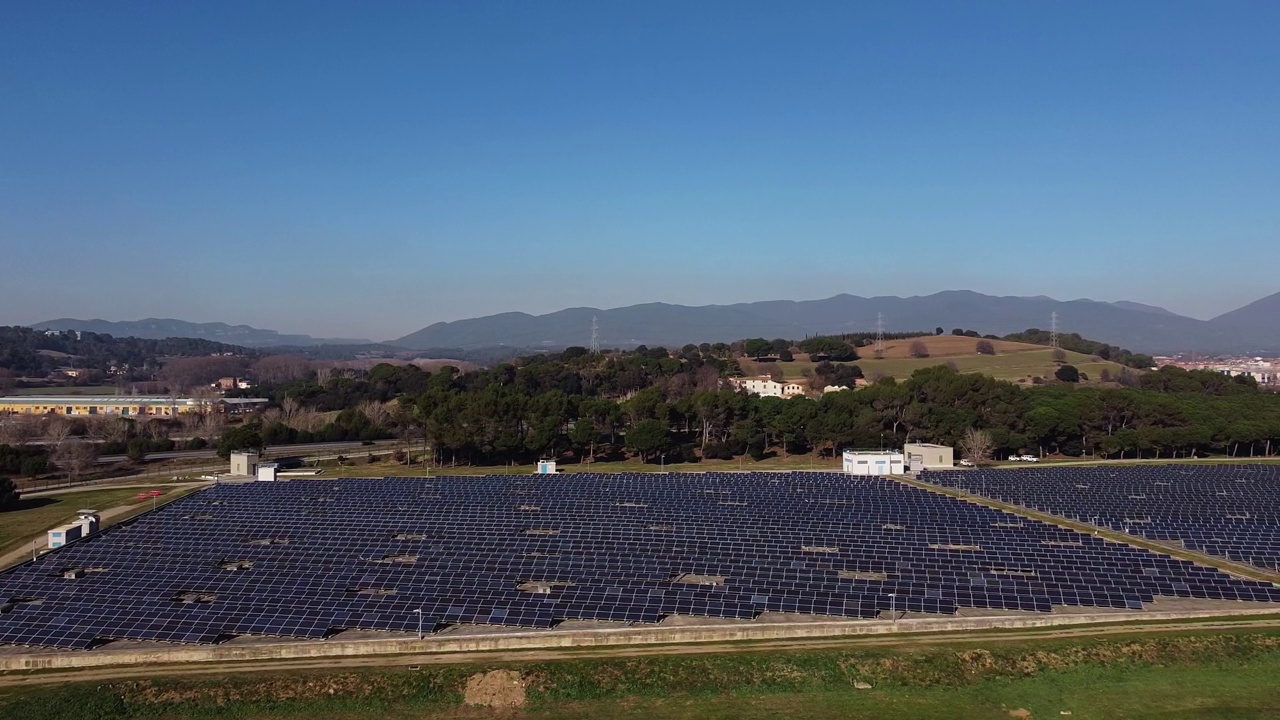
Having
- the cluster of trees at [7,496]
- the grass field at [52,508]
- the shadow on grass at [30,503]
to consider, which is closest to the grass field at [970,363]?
the grass field at [52,508]

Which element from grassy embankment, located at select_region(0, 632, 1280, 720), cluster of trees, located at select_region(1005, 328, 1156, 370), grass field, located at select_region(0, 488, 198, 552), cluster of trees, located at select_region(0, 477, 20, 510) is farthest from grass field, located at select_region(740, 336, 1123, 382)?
grassy embankment, located at select_region(0, 632, 1280, 720)

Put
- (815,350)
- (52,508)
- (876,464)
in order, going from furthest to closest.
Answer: (815,350), (876,464), (52,508)

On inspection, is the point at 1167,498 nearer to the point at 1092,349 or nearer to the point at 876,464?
the point at 876,464

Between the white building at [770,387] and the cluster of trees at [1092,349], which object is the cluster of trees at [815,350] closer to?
the white building at [770,387]

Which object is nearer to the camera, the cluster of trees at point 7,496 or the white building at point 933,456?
the cluster of trees at point 7,496

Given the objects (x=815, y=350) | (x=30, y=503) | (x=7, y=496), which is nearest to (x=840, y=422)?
(x=30, y=503)

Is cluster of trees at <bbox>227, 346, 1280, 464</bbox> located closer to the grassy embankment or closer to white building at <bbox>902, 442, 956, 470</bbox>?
white building at <bbox>902, 442, 956, 470</bbox>

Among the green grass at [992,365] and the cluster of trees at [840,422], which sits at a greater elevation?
the green grass at [992,365]
